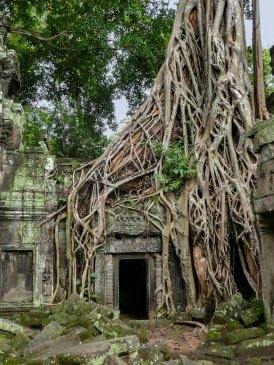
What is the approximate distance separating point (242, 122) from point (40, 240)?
4.07 m

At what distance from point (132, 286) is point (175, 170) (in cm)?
383

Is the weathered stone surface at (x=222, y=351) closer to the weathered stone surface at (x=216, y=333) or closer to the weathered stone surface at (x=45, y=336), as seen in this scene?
the weathered stone surface at (x=216, y=333)

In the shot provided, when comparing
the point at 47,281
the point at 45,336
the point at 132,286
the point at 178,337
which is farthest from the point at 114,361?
the point at 132,286

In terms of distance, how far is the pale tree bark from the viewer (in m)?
8.81

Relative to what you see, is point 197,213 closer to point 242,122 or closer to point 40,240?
point 242,122

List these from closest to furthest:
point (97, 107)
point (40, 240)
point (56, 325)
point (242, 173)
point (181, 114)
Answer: point (56, 325)
point (40, 240)
point (242, 173)
point (181, 114)
point (97, 107)

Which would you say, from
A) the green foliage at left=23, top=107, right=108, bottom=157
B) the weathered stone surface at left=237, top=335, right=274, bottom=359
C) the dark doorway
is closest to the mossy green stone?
the weathered stone surface at left=237, top=335, right=274, bottom=359

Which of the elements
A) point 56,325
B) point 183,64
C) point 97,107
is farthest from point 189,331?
point 97,107

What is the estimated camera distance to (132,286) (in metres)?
10.4

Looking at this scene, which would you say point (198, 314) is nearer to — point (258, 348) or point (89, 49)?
point (258, 348)

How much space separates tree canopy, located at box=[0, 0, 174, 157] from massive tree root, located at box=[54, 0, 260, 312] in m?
2.24

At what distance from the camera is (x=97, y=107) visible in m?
13.8

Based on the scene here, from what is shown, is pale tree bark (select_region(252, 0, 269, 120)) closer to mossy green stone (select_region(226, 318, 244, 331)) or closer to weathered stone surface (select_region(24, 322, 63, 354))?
mossy green stone (select_region(226, 318, 244, 331))

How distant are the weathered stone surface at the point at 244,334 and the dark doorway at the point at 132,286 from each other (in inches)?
222
